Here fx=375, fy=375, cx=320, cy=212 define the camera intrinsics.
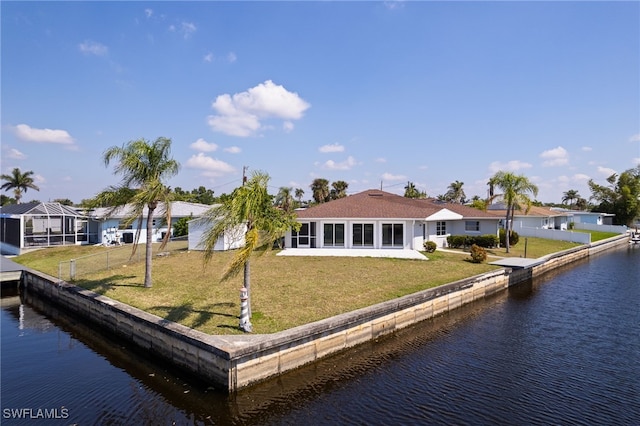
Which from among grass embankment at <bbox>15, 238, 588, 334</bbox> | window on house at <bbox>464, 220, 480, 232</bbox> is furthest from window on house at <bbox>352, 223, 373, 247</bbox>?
window on house at <bbox>464, 220, 480, 232</bbox>

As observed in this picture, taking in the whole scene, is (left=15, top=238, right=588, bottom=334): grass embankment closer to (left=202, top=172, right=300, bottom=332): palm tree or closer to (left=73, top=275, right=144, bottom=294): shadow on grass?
(left=73, top=275, right=144, bottom=294): shadow on grass

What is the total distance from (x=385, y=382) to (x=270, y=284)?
7.74 meters

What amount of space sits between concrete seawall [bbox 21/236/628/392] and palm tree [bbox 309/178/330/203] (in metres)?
39.8

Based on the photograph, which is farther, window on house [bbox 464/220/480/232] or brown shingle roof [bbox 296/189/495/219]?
window on house [bbox 464/220/480/232]

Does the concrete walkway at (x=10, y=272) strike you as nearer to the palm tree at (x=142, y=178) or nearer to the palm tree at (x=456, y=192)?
the palm tree at (x=142, y=178)

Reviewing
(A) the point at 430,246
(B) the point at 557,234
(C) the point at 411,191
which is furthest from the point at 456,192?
(A) the point at 430,246

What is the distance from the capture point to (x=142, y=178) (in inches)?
616

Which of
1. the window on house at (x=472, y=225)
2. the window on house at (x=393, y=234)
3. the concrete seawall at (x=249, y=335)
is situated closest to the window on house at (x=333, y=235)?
the window on house at (x=393, y=234)

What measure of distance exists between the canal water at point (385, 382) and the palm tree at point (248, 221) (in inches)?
103

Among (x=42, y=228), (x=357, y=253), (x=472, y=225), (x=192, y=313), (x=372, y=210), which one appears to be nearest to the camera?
(x=192, y=313)

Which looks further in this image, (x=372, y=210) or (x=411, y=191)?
(x=411, y=191)

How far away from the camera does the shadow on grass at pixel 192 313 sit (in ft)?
36.6

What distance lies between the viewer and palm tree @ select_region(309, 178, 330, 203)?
5669 centimetres

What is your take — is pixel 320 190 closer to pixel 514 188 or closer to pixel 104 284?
pixel 514 188
